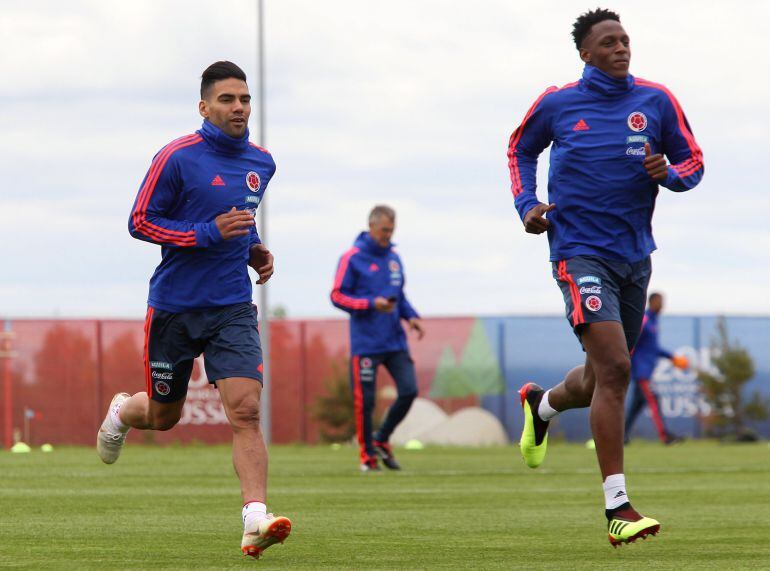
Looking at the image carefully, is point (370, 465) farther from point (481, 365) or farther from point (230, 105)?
point (481, 365)

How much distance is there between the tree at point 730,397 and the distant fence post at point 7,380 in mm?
11873

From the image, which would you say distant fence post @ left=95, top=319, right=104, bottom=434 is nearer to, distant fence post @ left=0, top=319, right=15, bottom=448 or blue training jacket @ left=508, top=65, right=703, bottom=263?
distant fence post @ left=0, top=319, right=15, bottom=448

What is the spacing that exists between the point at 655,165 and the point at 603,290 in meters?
0.65

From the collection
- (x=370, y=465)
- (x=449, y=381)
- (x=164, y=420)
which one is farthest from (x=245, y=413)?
(x=449, y=381)

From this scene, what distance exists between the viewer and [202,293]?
7184mm

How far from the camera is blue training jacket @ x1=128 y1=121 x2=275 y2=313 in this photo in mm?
7137

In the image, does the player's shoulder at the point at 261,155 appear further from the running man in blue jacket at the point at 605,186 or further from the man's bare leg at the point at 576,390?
the man's bare leg at the point at 576,390

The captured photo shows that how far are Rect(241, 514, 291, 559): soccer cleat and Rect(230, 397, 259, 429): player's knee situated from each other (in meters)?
0.65

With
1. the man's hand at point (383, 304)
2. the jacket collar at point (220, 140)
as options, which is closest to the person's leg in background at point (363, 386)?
the man's hand at point (383, 304)

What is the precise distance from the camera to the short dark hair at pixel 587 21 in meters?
7.68

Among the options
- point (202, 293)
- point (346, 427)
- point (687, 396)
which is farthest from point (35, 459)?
point (687, 396)

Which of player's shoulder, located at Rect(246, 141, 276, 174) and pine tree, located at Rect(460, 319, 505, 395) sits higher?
player's shoulder, located at Rect(246, 141, 276, 174)

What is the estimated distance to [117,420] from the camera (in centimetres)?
863

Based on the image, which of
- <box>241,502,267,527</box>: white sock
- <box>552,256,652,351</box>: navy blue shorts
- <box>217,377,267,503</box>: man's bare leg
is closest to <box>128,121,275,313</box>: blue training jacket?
<box>217,377,267,503</box>: man's bare leg
